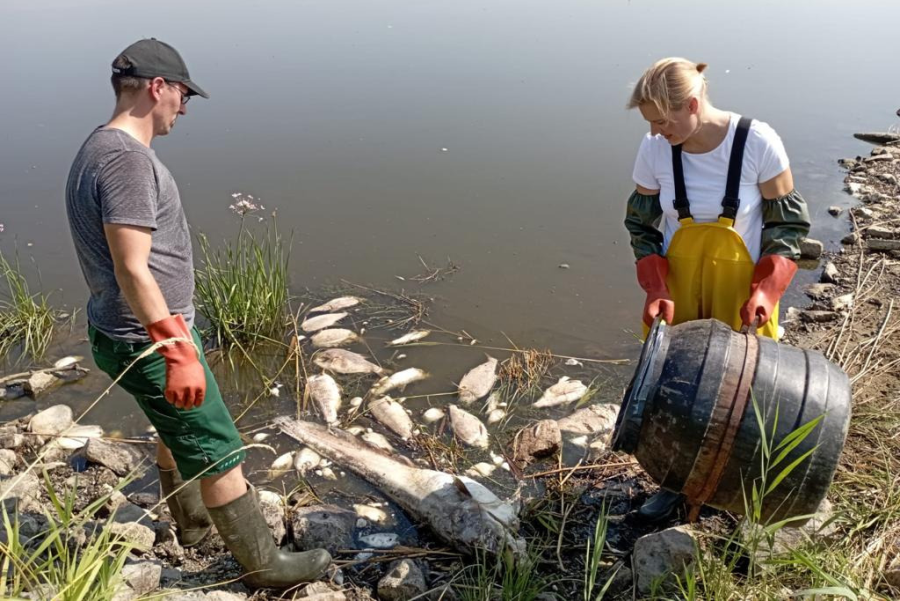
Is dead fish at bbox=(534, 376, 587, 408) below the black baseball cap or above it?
below

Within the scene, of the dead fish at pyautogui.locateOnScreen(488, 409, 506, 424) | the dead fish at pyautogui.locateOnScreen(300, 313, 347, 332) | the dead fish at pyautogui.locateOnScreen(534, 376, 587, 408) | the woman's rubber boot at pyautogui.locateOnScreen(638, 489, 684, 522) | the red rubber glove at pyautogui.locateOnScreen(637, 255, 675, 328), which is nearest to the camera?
the red rubber glove at pyautogui.locateOnScreen(637, 255, 675, 328)

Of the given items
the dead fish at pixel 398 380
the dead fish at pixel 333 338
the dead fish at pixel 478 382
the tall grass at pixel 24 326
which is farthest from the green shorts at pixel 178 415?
the tall grass at pixel 24 326

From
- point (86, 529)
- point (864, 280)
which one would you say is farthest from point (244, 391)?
point (864, 280)

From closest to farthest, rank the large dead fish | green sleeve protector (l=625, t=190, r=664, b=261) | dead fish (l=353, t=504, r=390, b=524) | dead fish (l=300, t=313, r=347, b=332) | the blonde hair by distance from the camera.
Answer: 1. the blonde hair
2. green sleeve protector (l=625, t=190, r=664, b=261)
3. the large dead fish
4. dead fish (l=353, t=504, r=390, b=524)
5. dead fish (l=300, t=313, r=347, b=332)

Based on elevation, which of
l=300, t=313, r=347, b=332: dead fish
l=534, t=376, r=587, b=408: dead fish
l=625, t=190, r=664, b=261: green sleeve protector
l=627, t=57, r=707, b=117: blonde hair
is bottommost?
l=534, t=376, r=587, b=408: dead fish

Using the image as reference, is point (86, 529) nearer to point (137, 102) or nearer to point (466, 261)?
point (137, 102)

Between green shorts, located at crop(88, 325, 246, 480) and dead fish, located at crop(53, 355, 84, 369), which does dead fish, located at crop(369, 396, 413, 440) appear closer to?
green shorts, located at crop(88, 325, 246, 480)

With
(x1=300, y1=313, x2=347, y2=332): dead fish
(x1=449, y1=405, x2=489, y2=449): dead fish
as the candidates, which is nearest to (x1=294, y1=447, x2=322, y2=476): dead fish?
(x1=449, y1=405, x2=489, y2=449): dead fish

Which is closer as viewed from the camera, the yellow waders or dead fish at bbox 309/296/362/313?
the yellow waders

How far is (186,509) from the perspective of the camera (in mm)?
2951

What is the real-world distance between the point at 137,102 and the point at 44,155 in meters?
6.05

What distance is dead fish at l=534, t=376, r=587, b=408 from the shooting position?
13.8 ft

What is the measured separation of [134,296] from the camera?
222 cm

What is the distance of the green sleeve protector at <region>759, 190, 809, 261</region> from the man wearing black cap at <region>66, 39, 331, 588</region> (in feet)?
6.54
